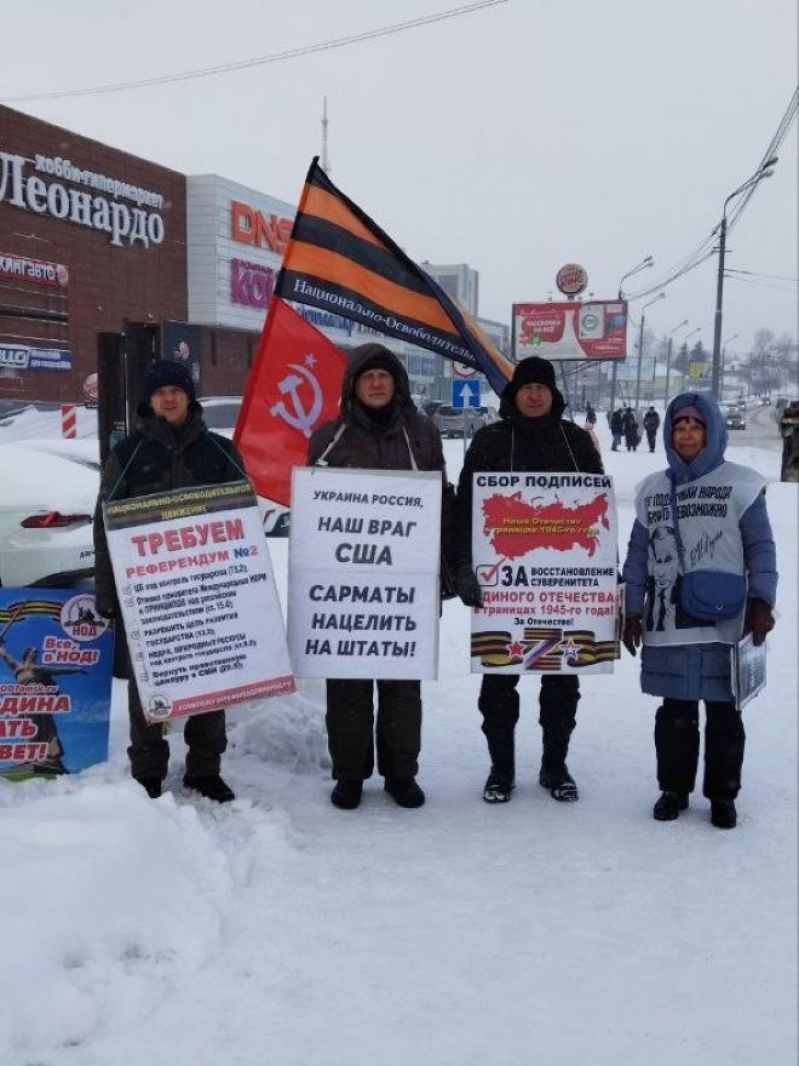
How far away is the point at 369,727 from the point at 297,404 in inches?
67.7

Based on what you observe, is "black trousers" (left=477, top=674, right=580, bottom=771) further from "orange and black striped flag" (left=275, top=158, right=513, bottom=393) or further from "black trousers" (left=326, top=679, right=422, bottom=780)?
"orange and black striped flag" (left=275, top=158, right=513, bottom=393)

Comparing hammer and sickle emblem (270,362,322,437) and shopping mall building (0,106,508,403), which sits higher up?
shopping mall building (0,106,508,403)

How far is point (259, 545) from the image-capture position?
12.5 feet

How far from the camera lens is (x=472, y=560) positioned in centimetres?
409

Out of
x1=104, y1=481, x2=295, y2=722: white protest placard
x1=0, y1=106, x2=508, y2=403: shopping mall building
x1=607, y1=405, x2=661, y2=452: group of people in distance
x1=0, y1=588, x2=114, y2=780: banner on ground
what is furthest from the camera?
x1=607, y1=405, x2=661, y2=452: group of people in distance

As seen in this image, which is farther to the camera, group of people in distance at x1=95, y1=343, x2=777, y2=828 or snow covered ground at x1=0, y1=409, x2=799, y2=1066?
group of people in distance at x1=95, y1=343, x2=777, y2=828

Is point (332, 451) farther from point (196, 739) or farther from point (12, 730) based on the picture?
point (12, 730)

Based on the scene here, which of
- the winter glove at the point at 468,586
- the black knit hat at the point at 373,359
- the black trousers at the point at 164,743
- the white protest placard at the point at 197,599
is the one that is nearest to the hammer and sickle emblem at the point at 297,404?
the black knit hat at the point at 373,359

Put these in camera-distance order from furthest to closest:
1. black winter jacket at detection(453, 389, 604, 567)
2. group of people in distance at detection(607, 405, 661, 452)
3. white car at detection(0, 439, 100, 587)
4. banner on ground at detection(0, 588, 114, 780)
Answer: group of people in distance at detection(607, 405, 661, 452), white car at detection(0, 439, 100, 587), black winter jacket at detection(453, 389, 604, 567), banner on ground at detection(0, 588, 114, 780)

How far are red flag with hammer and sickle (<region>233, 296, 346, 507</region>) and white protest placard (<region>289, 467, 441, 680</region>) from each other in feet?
2.86

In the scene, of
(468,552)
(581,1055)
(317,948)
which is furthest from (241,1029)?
(468,552)

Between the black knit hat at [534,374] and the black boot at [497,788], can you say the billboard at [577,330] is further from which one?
the black boot at [497,788]

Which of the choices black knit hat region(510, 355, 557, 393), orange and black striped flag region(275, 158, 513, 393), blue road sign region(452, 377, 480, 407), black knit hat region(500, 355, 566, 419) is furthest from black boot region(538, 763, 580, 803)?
blue road sign region(452, 377, 480, 407)

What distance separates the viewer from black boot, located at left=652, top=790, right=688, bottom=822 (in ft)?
13.0
